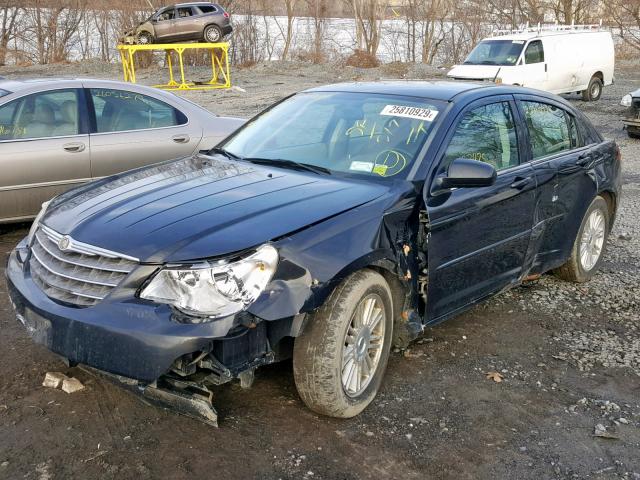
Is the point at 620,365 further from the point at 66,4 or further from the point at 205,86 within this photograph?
the point at 66,4

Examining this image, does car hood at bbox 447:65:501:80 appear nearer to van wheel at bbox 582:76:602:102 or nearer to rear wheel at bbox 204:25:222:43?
van wheel at bbox 582:76:602:102

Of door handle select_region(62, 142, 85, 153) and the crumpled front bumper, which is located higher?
door handle select_region(62, 142, 85, 153)

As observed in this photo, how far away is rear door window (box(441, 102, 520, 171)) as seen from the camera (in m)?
4.20

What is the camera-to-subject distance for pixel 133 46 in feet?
71.2

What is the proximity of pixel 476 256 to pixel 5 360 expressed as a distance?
290 centimetres

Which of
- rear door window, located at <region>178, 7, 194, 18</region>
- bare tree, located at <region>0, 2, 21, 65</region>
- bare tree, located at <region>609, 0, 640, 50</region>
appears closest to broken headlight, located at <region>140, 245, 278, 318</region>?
rear door window, located at <region>178, 7, 194, 18</region>

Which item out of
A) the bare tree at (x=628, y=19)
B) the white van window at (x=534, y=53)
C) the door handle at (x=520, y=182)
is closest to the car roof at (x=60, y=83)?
the door handle at (x=520, y=182)

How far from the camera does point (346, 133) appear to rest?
431 cm

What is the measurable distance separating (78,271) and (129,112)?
4.03 m

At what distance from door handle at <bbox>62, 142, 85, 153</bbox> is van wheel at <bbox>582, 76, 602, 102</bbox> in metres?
17.9

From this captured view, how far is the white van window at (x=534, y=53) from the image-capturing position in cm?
1823

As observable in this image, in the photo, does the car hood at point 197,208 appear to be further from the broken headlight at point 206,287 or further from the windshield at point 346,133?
the windshield at point 346,133

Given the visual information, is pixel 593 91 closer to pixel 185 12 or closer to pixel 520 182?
pixel 185 12

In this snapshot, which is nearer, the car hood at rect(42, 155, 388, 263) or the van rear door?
the car hood at rect(42, 155, 388, 263)
